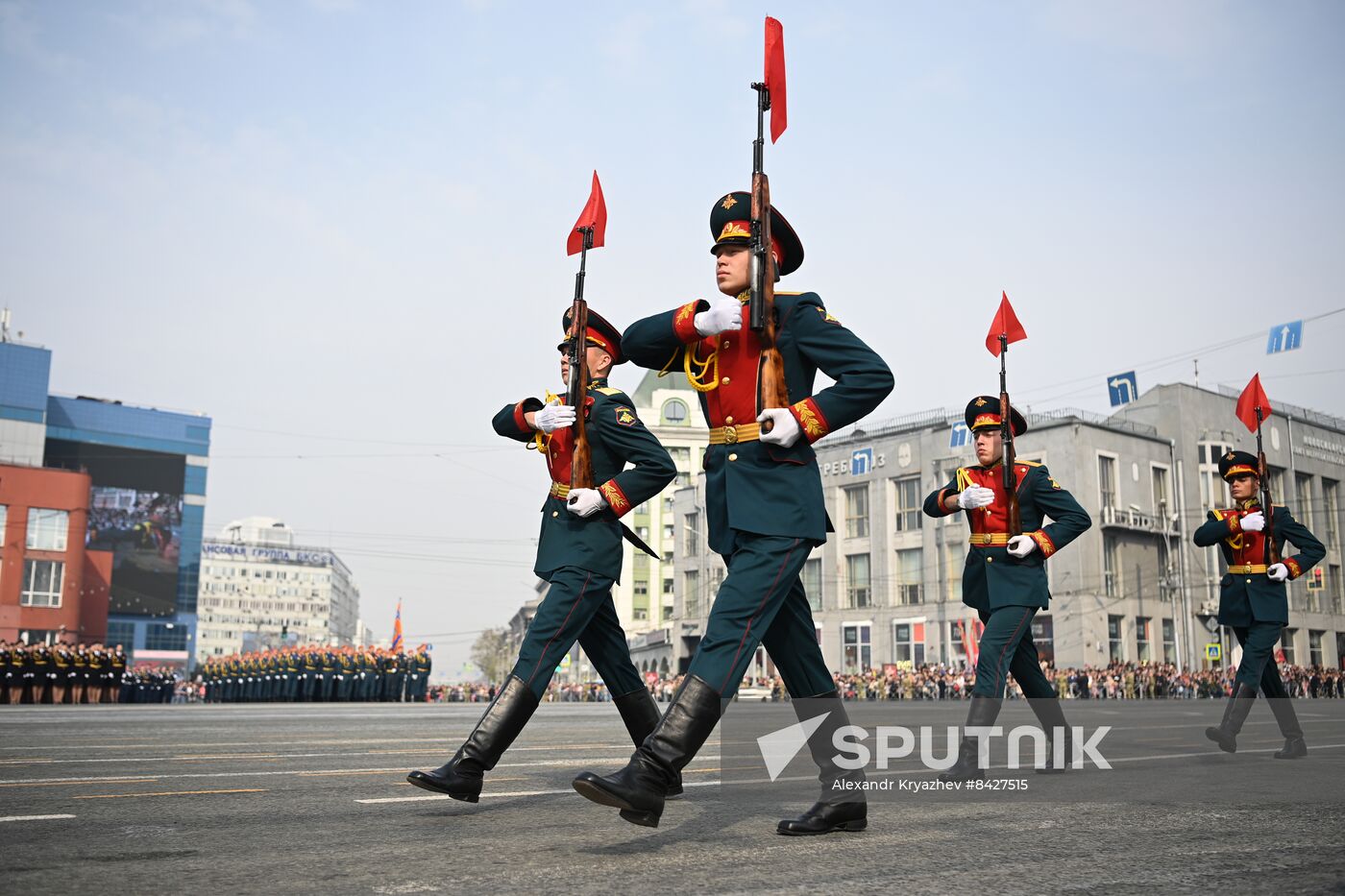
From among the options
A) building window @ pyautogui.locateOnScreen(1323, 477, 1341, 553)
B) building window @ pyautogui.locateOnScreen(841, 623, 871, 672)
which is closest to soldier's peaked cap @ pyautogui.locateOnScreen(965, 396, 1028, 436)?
building window @ pyautogui.locateOnScreen(841, 623, 871, 672)

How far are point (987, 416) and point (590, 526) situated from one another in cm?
341

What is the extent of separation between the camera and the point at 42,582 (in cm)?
7200

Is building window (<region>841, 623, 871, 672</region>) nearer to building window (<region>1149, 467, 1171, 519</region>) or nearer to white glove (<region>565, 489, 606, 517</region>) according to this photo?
building window (<region>1149, 467, 1171, 519</region>)

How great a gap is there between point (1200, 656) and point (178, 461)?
78.0 metres

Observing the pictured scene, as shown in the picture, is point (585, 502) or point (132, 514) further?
point (132, 514)

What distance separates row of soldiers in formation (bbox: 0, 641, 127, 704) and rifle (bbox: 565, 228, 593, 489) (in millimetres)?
29754

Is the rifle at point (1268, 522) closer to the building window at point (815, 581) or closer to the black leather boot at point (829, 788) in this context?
the black leather boot at point (829, 788)

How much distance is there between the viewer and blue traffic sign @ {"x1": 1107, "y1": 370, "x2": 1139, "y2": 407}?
5238 centimetres

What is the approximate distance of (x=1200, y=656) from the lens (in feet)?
184

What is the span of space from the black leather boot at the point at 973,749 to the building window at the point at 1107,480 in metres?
51.0

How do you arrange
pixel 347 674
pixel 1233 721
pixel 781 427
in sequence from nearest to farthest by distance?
pixel 781 427 < pixel 1233 721 < pixel 347 674

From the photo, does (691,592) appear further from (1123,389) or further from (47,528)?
(47,528)

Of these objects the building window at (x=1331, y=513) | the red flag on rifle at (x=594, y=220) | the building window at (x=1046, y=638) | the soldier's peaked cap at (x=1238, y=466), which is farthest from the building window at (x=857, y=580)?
the red flag on rifle at (x=594, y=220)

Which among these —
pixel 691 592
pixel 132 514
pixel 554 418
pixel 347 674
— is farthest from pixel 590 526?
pixel 132 514
